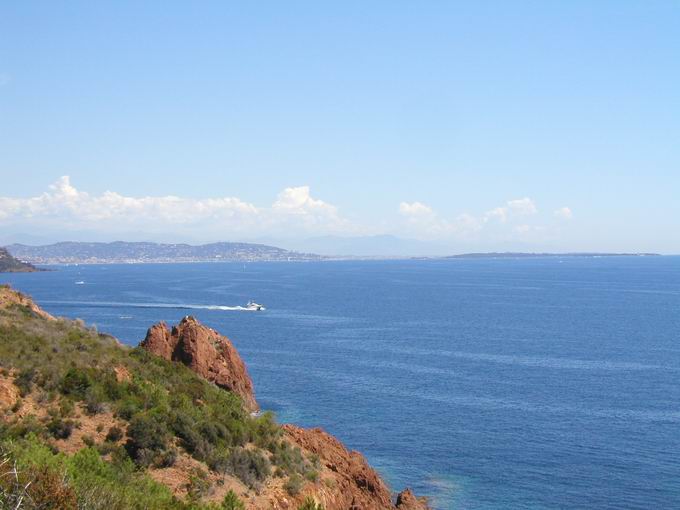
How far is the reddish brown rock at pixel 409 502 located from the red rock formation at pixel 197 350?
1243 cm

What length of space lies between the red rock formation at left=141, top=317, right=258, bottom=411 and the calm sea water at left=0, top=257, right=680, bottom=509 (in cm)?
699

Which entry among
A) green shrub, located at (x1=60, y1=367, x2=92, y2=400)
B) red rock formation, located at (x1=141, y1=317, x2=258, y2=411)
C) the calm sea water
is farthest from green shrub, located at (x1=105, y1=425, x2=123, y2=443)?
the calm sea water

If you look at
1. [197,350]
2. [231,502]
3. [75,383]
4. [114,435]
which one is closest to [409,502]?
[231,502]

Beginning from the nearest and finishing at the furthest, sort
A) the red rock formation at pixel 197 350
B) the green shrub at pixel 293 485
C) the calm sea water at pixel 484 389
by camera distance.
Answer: the green shrub at pixel 293 485, the calm sea water at pixel 484 389, the red rock formation at pixel 197 350

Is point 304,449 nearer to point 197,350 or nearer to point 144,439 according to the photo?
point 144,439

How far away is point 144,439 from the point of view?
25.2 m

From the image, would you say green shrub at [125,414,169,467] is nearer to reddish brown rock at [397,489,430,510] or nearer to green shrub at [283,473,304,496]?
green shrub at [283,473,304,496]

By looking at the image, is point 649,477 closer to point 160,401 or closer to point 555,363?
point 160,401

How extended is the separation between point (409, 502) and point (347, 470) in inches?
158

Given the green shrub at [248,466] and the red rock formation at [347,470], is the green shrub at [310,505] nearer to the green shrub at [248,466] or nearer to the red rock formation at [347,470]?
the green shrub at [248,466]

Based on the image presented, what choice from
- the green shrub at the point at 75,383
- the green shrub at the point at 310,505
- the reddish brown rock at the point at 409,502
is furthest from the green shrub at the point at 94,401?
the reddish brown rock at the point at 409,502

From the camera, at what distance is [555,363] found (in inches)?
3009

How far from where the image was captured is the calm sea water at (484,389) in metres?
41.2

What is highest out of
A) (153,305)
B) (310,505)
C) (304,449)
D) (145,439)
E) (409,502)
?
(145,439)
